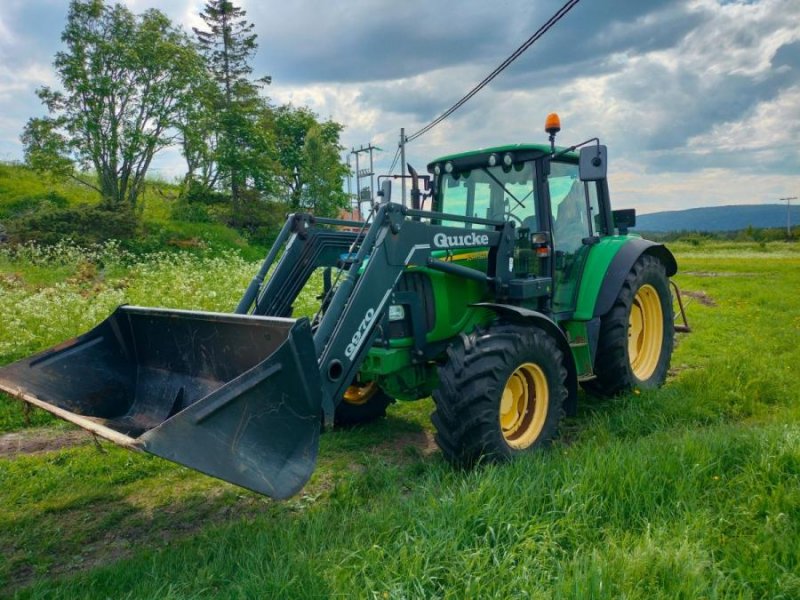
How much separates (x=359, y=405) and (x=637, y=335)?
3.11 m

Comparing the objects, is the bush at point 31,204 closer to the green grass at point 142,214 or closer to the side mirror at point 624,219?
the green grass at point 142,214

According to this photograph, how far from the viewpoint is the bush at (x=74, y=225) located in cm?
1493

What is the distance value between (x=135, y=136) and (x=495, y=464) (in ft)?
61.2

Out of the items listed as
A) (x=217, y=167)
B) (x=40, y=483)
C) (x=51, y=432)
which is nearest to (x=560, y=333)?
(x=40, y=483)

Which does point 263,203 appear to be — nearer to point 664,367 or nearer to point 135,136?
point 135,136

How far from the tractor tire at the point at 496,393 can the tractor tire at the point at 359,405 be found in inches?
58.8

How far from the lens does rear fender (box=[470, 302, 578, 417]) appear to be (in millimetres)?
4535

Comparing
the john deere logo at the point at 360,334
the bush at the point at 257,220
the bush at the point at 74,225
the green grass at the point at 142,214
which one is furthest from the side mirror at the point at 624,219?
the bush at the point at 257,220

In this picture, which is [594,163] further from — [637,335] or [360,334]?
[637,335]

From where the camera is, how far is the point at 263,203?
26438mm

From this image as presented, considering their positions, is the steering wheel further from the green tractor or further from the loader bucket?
the loader bucket

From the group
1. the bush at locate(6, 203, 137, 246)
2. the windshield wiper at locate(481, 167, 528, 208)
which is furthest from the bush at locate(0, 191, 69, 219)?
the windshield wiper at locate(481, 167, 528, 208)

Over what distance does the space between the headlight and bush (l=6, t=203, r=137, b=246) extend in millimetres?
12950

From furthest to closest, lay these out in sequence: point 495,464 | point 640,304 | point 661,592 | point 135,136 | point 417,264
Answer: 1. point 135,136
2. point 640,304
3. point 417,264
4. point 495,464
5. point 661,592
